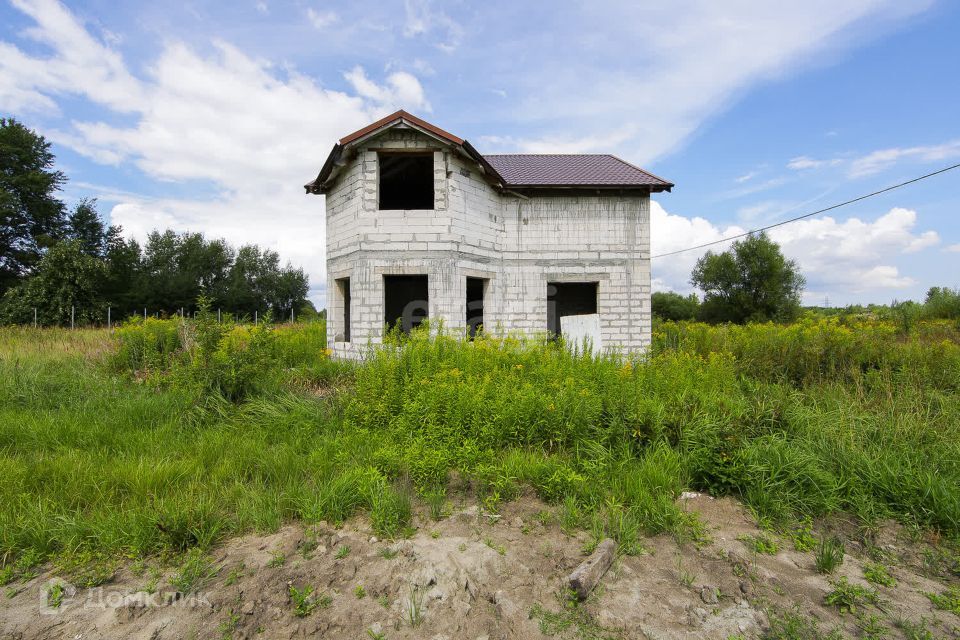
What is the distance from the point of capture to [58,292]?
22016 millimetres

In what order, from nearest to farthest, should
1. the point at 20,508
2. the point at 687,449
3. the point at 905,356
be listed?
the point at 20,508, the point at 687,449, the point at 905,356

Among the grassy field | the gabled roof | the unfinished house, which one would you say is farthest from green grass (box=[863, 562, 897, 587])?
the gabled roof

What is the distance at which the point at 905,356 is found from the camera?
23.9ft

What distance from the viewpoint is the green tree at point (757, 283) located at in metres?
28.1

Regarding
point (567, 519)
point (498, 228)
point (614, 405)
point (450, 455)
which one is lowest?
point (567, 519)

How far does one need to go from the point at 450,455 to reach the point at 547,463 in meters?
0.97

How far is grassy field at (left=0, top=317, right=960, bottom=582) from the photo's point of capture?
330cm

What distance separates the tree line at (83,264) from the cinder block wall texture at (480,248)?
7.51m

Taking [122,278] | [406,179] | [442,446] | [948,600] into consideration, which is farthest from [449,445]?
[122,278]

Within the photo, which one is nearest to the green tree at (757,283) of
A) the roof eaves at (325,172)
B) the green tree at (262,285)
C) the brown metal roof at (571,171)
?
the brown metal roof at (571,171)

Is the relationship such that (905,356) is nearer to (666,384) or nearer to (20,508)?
(666,384)

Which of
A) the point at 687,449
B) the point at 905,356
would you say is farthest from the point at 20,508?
the point at 905,356

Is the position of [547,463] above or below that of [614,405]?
below

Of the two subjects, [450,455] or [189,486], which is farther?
[450,455]
